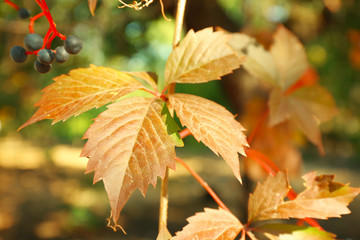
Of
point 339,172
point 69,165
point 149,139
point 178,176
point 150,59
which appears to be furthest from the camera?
point 69,165

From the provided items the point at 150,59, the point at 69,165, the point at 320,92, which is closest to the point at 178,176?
the point at 69,165

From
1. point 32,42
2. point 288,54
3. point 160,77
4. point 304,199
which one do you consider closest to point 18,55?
point 32,42

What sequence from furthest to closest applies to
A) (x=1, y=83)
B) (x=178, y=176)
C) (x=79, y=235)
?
(x=178, y=176), (x=79, y=235), (x=1, y=83)

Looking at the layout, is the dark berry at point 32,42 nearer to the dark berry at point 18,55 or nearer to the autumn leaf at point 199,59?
the dark berry at point 18,55

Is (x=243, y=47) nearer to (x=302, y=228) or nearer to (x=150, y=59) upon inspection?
(x=302, y=228)

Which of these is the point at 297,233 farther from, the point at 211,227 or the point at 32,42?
the point at 32,42
